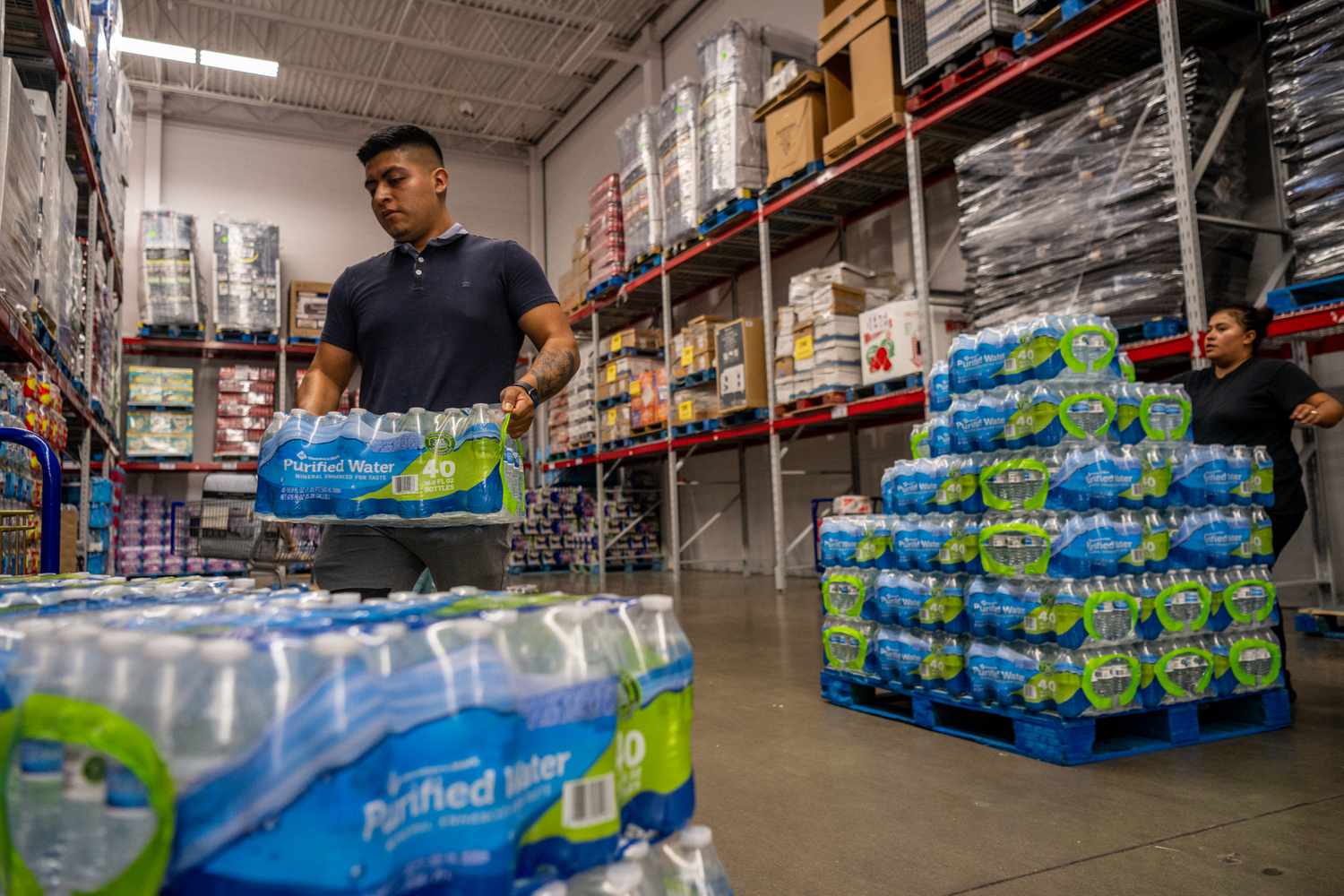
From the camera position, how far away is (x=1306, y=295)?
4.48 metres

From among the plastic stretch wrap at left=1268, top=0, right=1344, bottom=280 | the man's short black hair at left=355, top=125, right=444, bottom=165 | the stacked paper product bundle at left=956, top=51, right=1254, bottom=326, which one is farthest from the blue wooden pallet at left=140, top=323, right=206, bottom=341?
the plastic stretch wrap at left=1268, top=0, right=1344, bottom=280

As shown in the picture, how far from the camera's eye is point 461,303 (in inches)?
101

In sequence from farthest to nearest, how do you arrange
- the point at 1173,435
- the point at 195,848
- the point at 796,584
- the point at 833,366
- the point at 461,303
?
the point at 796,584
the point at 833,366
the point at 1173,435
the point at 461,303
the point at 195,848

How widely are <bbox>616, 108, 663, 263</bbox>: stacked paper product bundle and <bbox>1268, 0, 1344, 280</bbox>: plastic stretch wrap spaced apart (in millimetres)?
6301

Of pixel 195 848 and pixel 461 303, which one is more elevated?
pixel 461 303

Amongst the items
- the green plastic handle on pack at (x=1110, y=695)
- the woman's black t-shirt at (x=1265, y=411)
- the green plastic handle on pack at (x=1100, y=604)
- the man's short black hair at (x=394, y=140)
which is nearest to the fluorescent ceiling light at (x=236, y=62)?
the man's short black hair at (x=394, y=140)

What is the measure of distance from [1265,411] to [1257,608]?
1097 millimetres

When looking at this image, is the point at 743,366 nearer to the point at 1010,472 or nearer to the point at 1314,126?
the point at 1314,126

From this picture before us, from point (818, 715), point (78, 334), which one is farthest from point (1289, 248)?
point (78, 334)

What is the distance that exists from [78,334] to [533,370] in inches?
186

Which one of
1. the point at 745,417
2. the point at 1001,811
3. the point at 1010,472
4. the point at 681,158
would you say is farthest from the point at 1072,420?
the point at 681,158

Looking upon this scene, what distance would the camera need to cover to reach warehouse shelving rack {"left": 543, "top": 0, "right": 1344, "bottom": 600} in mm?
4789

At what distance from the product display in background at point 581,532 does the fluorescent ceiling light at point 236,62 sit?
21.6 ft

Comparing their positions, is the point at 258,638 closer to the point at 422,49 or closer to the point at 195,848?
the point at 195,848
